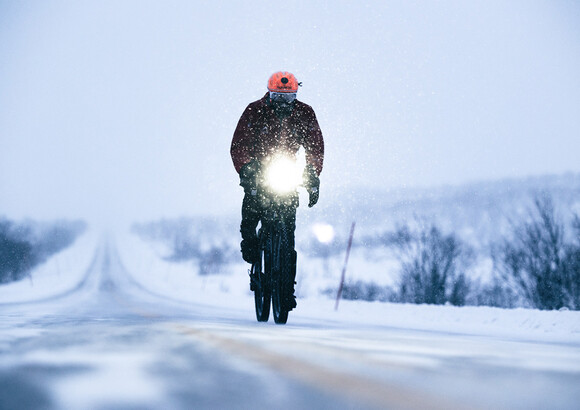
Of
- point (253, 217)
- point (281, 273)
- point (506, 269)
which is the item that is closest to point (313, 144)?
point (253, 217)

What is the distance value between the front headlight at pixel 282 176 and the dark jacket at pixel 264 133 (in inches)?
6.1

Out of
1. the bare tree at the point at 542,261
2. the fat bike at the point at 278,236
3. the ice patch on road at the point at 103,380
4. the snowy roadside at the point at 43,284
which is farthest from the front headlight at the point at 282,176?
the bare tree at the point at 542,261

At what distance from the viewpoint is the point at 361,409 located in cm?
209

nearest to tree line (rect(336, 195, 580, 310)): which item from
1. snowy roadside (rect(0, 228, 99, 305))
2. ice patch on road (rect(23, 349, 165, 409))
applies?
snowy roadside (rect(0, 228, 99, 305))

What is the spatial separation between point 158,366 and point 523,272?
3234 cm

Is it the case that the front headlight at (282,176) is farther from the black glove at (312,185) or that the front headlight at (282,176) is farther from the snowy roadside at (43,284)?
the snowy roadside at (43,284)

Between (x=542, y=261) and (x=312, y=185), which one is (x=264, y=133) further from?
(x=542, y=261)

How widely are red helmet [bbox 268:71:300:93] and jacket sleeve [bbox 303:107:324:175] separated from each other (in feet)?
1.42

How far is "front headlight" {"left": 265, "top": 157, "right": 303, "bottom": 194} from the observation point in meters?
Result: 7.17

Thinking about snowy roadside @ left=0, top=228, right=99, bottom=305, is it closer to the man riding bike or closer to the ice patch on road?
the man riding bike

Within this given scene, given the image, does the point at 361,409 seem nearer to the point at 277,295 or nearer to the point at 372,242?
the point at 277,295

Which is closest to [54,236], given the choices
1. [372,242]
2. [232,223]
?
[232,223]

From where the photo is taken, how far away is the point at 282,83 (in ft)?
24.0

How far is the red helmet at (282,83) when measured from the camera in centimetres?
730
